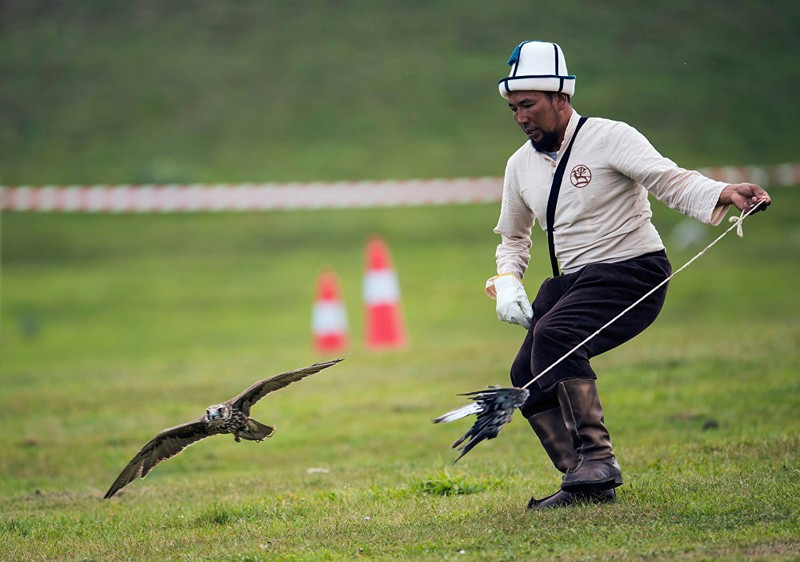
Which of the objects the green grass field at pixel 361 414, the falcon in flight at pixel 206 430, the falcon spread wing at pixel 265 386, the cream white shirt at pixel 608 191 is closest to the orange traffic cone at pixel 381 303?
the green grass field at pixel 361 414

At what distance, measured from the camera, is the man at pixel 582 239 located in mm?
5586

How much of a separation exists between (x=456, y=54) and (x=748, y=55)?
21.9ft

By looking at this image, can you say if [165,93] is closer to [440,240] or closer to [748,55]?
[440,240]

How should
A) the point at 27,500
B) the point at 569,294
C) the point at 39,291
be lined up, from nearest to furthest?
the point at 569,294 → the point at 27,500 → the point at 39,291

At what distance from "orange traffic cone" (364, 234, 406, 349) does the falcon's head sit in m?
7.30

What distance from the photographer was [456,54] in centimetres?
3042

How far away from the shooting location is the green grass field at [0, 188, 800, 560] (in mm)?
5469

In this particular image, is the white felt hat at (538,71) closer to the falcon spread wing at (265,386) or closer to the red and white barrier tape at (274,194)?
the falcon spread wing at (265,386)

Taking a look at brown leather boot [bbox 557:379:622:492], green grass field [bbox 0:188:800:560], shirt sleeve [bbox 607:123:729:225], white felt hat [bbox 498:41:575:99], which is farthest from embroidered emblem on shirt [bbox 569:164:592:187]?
green grass field [bbox 0:188:800:560]

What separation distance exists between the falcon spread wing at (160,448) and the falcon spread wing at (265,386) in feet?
0.66

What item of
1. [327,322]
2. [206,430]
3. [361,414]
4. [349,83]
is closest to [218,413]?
[206,430]

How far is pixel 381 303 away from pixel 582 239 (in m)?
8.07

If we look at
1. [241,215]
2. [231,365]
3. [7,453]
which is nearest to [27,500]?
[7,453]

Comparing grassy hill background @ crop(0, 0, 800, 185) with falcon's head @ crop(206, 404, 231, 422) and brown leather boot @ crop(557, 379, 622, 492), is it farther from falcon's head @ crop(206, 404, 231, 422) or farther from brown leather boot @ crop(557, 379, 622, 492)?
brown leather boot @ crop(557, 379, 622, 492)
